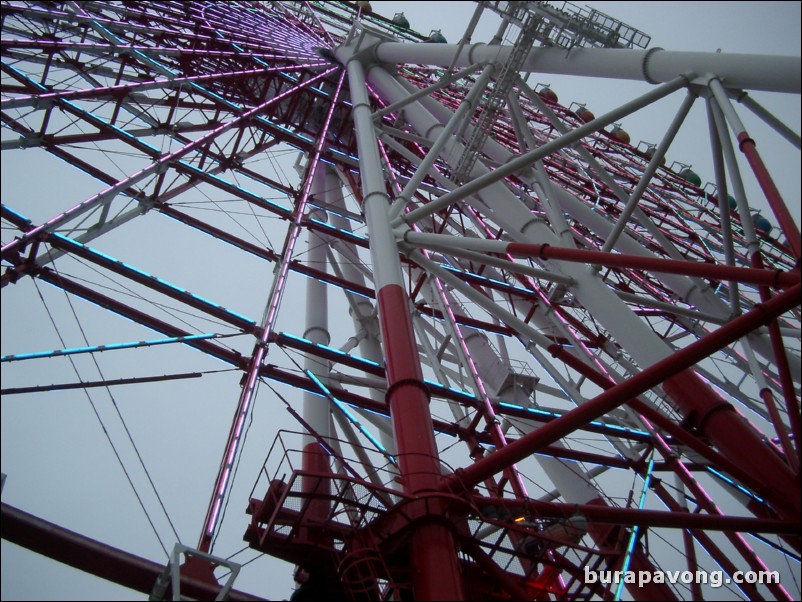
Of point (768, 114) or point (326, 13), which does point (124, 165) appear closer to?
point (326, 13)

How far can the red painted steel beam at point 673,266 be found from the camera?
7.04 meters

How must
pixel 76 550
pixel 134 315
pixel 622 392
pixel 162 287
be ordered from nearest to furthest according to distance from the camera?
pixel 76 550
pixel 622 392
pixel 134 315
pixel 162 287

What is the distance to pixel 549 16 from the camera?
1164 centimetres

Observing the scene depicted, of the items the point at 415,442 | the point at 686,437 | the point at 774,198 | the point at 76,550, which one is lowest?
the point at 76,550

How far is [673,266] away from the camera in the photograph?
24.8 ft

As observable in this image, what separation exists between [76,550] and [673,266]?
19.6 ft

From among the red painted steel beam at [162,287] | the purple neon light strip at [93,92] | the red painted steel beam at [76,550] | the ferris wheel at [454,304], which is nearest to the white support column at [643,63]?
the ferris wheel at [454,304]

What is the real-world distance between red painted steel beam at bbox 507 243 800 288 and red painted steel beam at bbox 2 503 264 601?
4802 mm

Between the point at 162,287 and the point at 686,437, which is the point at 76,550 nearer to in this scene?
the point at 686,437

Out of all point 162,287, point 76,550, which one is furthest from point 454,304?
point 76,550

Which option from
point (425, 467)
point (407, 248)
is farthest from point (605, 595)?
point (407, 248)

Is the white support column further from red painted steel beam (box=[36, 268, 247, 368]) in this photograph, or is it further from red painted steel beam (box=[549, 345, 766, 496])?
red painted steel beam (box=[36, 268, 247, 368])

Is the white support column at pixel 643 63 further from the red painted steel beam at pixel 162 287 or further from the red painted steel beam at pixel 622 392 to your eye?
the red painted steel beam at pixel 162 287

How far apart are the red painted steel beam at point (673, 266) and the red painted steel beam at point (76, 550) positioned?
189 inches
